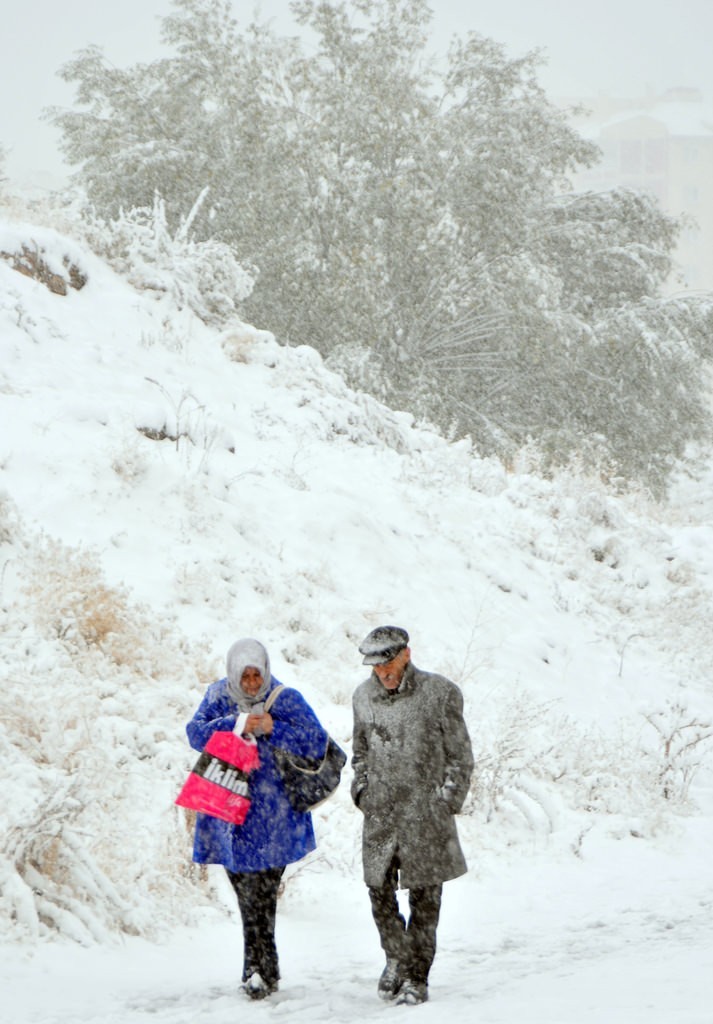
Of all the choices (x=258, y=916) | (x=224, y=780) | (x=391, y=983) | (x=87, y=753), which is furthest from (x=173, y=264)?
(x=391, y=983)

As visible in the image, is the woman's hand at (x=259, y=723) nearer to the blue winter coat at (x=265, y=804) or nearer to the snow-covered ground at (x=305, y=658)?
the blue winter coat at (x=265, y=804)

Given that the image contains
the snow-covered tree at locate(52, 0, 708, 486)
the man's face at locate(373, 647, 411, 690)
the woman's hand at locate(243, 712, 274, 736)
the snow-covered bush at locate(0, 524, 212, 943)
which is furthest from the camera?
the snow-covered tree at locate(52, 0, 708, 486)

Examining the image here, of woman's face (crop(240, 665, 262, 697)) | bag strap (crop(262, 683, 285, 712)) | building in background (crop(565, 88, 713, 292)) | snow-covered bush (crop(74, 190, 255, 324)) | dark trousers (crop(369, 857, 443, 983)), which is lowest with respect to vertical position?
dark trousers (crop(369, 857, 443, 983))

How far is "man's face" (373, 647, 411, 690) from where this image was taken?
15.7ft

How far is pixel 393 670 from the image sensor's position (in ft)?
15.7

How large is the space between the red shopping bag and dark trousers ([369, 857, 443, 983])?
0.73 meters

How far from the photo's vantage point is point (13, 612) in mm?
7957

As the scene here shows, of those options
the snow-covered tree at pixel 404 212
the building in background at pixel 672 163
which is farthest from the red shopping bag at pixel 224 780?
the building in background at pixel 672 163

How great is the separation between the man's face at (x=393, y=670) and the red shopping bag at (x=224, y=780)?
642mm

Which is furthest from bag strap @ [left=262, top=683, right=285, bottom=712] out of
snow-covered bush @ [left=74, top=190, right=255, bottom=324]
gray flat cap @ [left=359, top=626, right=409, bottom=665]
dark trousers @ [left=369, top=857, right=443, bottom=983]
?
snow-covered bush @ [left=74, top=190, right=255, bottom=324]

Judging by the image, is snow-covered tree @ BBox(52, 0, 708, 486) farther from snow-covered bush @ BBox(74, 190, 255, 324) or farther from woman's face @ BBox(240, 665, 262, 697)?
woman's face @ BBox(240, 665, 262, 697)

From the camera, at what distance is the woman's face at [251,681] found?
4.66 m

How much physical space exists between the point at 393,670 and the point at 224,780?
84cm

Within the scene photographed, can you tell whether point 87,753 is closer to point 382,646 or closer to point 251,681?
point 251,681
